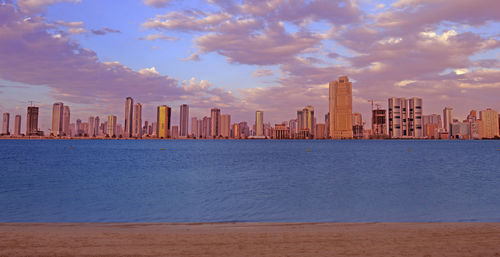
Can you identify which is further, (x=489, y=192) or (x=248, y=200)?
(x=489, y=192)

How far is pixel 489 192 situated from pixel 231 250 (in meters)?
29.8

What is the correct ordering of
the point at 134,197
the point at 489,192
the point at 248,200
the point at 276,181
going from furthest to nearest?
the point at 276,181, the point at 489,192, the point at 134,197, the point at 248,200

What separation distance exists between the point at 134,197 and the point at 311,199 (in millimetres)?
14314

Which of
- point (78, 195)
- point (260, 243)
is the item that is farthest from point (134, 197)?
point (260, 243)

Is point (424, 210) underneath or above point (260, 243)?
underneath

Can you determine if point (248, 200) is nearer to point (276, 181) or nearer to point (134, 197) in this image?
point (134, 197)

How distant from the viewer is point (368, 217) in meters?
18.7

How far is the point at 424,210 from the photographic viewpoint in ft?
67.5

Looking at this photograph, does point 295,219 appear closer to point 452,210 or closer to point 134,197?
point 452,210

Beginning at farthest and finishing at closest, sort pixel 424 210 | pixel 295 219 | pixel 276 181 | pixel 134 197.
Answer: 1. pixel 276 181
2. pixel 134 197
3. pixel 424 210
4. pixel 295 219

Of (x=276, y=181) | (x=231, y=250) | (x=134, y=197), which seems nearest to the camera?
(x=231, y=250)

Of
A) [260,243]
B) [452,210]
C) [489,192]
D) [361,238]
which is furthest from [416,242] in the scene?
[489,192]

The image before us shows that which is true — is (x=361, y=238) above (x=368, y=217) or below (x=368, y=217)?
above

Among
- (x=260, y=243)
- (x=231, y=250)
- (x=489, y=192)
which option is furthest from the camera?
(x=489, y=192)
